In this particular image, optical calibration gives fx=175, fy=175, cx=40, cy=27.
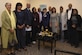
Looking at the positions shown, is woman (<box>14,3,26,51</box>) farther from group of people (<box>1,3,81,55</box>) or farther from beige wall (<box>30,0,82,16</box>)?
beige wall (<box>30,0,82,16</box>)

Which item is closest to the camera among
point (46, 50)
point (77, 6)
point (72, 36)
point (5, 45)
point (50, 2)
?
point (5, 45)

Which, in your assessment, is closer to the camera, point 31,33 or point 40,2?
point 31,33

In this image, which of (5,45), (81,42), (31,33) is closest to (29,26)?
(31,33)

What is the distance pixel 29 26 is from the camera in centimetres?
645

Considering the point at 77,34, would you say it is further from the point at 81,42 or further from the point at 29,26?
the point at 29,26

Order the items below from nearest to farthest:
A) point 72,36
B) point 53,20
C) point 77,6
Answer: point 72,36
point 53,20
point 77,6

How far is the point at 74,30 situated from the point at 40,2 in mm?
2671

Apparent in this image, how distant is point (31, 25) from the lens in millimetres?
6723

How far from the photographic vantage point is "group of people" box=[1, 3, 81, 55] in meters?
5.00

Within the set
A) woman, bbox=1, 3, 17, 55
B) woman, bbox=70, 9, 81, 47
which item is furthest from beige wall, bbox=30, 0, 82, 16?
woman, bbox=1, 3, 17, 55

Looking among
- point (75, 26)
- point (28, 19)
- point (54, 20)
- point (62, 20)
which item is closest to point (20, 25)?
point (28, 19)

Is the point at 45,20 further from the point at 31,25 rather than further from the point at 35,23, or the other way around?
the point at 31,25

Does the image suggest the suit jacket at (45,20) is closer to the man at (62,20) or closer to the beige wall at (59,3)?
the man at (62,20)

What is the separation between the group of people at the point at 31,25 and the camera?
5004mm
